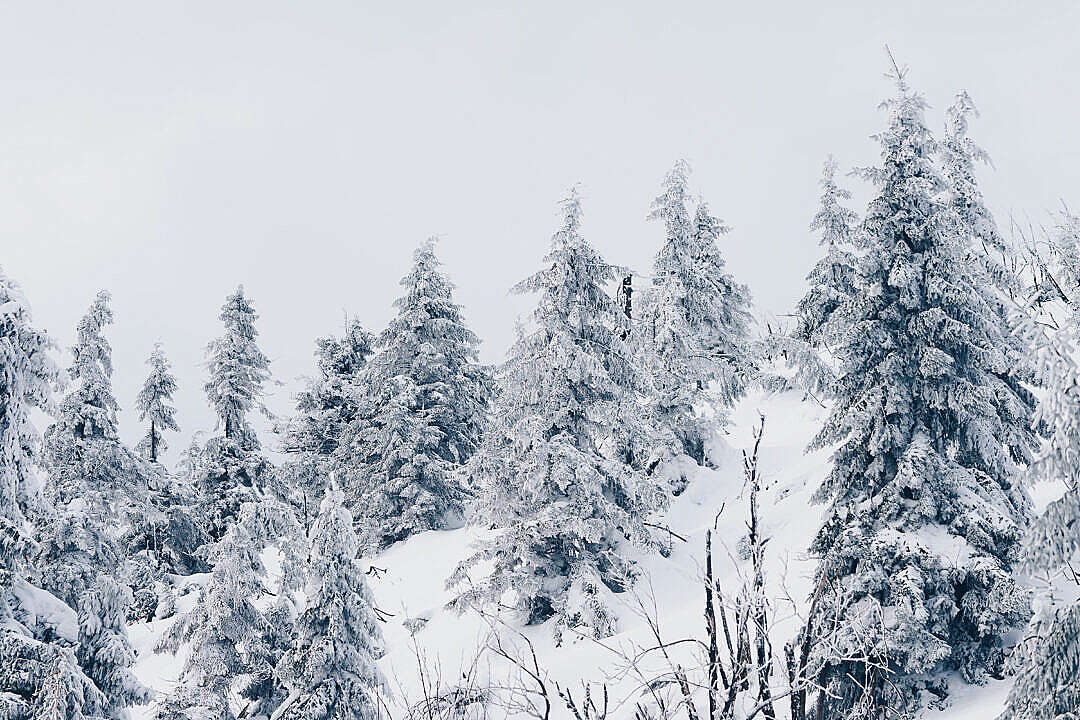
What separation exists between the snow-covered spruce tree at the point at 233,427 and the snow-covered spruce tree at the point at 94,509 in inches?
127

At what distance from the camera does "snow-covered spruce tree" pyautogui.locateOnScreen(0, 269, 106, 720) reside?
38.2 ft

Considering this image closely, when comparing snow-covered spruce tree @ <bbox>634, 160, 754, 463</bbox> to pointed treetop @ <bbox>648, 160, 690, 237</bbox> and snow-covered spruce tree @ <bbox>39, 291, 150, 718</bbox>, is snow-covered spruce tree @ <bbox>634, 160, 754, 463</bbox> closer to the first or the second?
pointed treetop @ <bbox>648, 160, 690, 237</bbox>

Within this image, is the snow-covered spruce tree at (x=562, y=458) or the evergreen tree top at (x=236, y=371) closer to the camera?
the snow-covered spruce tree at (x=562, y=458)

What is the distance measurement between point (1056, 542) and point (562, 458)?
13577 mm

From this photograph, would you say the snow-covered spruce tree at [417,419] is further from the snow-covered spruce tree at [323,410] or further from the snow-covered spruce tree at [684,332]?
the snow-covered spruce tree at [684,332]

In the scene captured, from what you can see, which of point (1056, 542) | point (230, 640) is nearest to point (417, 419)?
point (230, 640)

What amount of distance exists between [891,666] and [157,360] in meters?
29.4

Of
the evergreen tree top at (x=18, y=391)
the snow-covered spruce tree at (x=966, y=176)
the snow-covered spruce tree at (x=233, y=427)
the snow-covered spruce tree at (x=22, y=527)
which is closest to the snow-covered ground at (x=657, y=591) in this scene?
the snow-covered spruce tree at (x=233, y=427)

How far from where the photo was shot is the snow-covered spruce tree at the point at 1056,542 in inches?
331

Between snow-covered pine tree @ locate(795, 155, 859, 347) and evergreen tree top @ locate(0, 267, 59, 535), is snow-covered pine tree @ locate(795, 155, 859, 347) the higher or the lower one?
the higher one

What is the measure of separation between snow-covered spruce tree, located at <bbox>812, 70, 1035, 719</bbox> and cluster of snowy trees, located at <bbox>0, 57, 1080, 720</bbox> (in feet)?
0.16

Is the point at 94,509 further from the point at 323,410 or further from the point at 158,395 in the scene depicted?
the point at 323,410

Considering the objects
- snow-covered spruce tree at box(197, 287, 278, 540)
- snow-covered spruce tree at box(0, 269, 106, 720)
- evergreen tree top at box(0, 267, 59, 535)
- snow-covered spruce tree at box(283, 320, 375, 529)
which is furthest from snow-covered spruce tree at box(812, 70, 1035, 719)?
snow-covered spruce tree at box(283, 320, 375, 529)

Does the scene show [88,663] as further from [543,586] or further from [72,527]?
[543,586]
